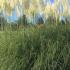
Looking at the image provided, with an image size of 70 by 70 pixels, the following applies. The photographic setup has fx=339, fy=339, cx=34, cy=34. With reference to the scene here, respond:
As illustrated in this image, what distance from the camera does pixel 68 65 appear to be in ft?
18.8

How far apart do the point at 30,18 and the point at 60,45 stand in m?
1.64

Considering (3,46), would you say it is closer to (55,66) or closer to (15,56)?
(15,56)

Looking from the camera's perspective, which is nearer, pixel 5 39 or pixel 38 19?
pixel 5 39

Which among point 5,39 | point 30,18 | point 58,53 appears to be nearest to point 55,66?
point 58,53

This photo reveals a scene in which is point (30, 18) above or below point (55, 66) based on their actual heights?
above

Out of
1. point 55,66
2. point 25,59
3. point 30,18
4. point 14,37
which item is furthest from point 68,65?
point 30,18

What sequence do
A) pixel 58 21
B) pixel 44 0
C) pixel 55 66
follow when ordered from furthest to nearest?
pixel 44 0
pixel 58 21
pixel 55 66

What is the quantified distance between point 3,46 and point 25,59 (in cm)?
62

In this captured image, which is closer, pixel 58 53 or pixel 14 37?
pixel 58 53

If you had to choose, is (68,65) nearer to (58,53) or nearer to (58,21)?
(58,53)

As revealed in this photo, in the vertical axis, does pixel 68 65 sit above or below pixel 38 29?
below

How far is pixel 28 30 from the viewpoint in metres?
6.35

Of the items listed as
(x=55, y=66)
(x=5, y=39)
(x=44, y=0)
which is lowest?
(x=55, y=66)

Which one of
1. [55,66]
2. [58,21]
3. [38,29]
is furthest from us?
[58,21]
